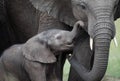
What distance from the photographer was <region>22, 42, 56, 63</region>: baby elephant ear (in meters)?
6.86

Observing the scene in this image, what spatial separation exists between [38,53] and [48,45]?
0.15 meters

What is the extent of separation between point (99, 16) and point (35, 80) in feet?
3.12

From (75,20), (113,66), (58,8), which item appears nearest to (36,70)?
(75,20)

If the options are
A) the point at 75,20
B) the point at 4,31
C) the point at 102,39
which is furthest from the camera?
the point at 4,31

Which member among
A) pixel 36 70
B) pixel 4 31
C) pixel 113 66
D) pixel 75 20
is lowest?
pixel 113 66

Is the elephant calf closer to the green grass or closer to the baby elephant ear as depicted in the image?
the baby elephant ear

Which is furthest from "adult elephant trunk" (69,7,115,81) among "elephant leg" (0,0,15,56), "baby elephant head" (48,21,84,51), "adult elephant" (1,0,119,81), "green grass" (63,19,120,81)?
"green grass" (63,19,120,81)

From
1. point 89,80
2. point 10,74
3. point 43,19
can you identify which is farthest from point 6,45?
point 89,80

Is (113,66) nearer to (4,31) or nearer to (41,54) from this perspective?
(4,31)

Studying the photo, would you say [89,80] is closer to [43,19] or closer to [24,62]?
[24,62]

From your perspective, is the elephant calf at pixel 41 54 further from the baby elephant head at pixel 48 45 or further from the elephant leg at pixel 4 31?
the elephant leg at pixel 4 31

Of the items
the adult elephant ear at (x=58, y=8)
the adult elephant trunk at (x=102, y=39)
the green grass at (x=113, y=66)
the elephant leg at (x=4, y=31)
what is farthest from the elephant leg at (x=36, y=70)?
the green grass at (x=113, y=66)

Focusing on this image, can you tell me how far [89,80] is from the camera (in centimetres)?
685

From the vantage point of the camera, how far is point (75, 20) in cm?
747
